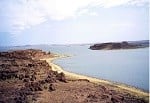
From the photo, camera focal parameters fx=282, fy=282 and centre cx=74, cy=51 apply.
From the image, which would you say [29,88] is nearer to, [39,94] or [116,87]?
[39,94]

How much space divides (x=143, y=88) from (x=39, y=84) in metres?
2.52

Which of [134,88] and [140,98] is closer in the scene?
[140,98]

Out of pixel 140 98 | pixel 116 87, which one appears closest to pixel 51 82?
pixel 116 87

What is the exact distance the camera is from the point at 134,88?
6.65 meters

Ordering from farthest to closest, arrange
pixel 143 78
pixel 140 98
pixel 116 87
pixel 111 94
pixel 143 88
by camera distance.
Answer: pixel 143 78 → pixel 116 87 → pixel 143 88 → pixel 111 94 → pixel 140 98

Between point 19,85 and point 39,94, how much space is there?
1295 millimetres

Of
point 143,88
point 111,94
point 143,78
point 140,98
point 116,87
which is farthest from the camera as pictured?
point 143,78

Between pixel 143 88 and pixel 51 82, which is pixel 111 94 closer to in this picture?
pixel 143 88

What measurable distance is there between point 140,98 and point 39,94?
7.09 ft

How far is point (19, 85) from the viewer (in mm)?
7305

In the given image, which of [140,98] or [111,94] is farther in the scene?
[111,94]

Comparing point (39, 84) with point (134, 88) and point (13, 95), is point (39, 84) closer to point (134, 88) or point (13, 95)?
point (13, 95)

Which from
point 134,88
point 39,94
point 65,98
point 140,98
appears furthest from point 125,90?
point 39,94

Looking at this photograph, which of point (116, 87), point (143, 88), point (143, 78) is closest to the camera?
point (143, 88)
